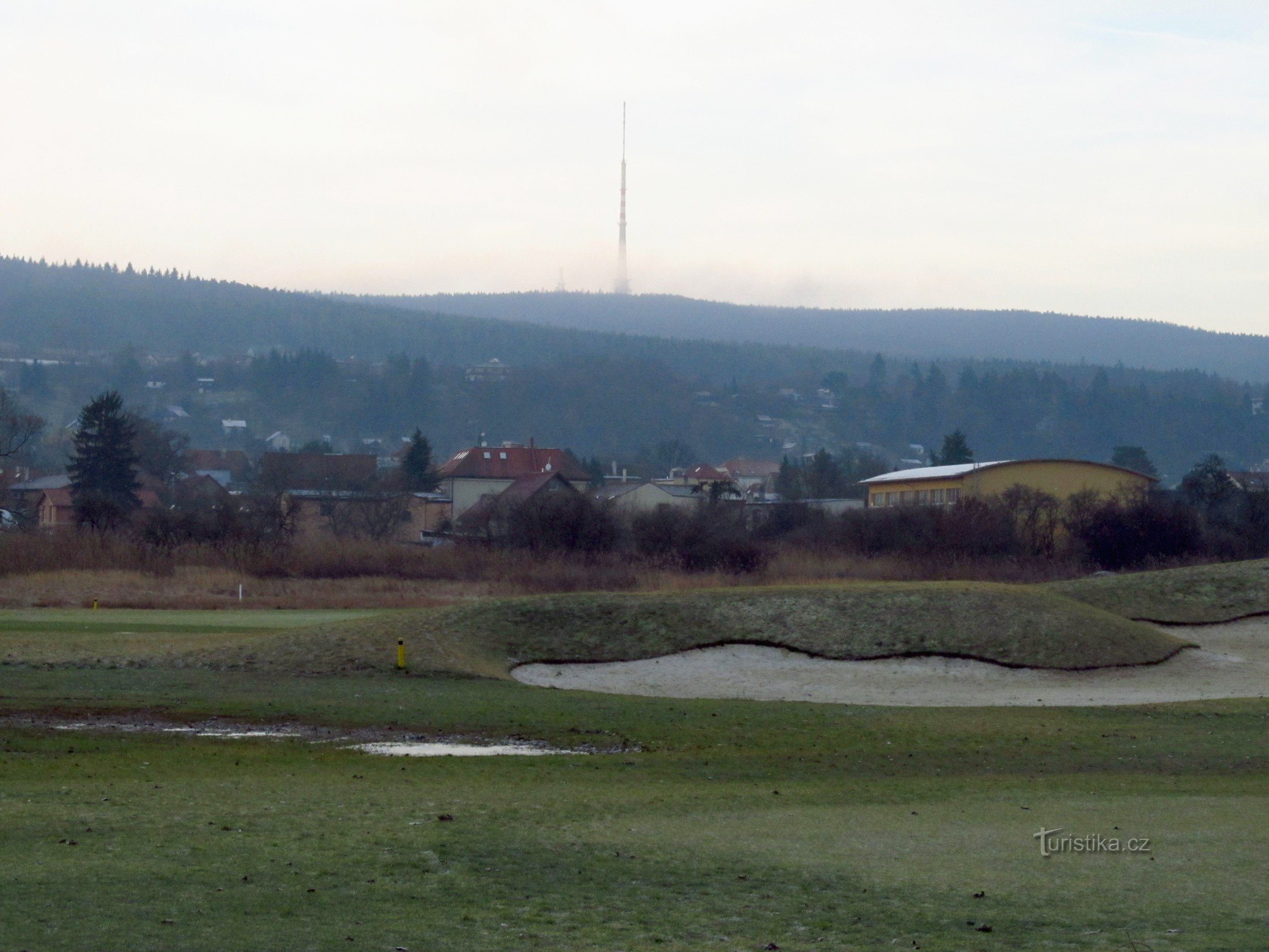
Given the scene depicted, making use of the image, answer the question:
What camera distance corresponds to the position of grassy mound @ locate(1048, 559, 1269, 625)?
4047cm

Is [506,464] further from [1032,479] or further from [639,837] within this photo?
[639,837]

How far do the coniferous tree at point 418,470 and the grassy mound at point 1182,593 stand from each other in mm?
95917

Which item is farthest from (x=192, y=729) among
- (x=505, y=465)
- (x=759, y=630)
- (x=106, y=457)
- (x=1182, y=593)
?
(x=505, y=465)

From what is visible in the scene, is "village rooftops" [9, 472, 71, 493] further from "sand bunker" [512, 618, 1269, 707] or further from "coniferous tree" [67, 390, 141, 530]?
"sand bunker" [512, 618, 1269, 707]

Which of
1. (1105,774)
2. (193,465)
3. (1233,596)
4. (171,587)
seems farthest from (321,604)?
(193,465)

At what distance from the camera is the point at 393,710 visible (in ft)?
76.4

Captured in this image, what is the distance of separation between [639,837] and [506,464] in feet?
431

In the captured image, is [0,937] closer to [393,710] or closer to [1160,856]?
[1160,856]

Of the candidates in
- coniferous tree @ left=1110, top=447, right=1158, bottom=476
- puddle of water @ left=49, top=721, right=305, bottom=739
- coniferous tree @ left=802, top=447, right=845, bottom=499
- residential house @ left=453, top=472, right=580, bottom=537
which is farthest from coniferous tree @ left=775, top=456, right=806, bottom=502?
puddle of water @ left=49, top=721, right=305, bottom=739

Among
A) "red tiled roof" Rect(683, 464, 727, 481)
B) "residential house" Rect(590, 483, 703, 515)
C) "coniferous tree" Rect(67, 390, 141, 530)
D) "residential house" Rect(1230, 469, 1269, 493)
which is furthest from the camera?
"red tiled roof" Rect(683, 464, 727, 481)

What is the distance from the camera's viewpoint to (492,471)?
14088 centimetres

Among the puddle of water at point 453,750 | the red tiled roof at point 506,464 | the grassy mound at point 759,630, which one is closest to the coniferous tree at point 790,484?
Result: the red tiled roof at point 506,464

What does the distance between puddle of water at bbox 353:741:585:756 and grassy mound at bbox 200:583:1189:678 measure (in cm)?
960

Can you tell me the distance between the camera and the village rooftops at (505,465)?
140m
